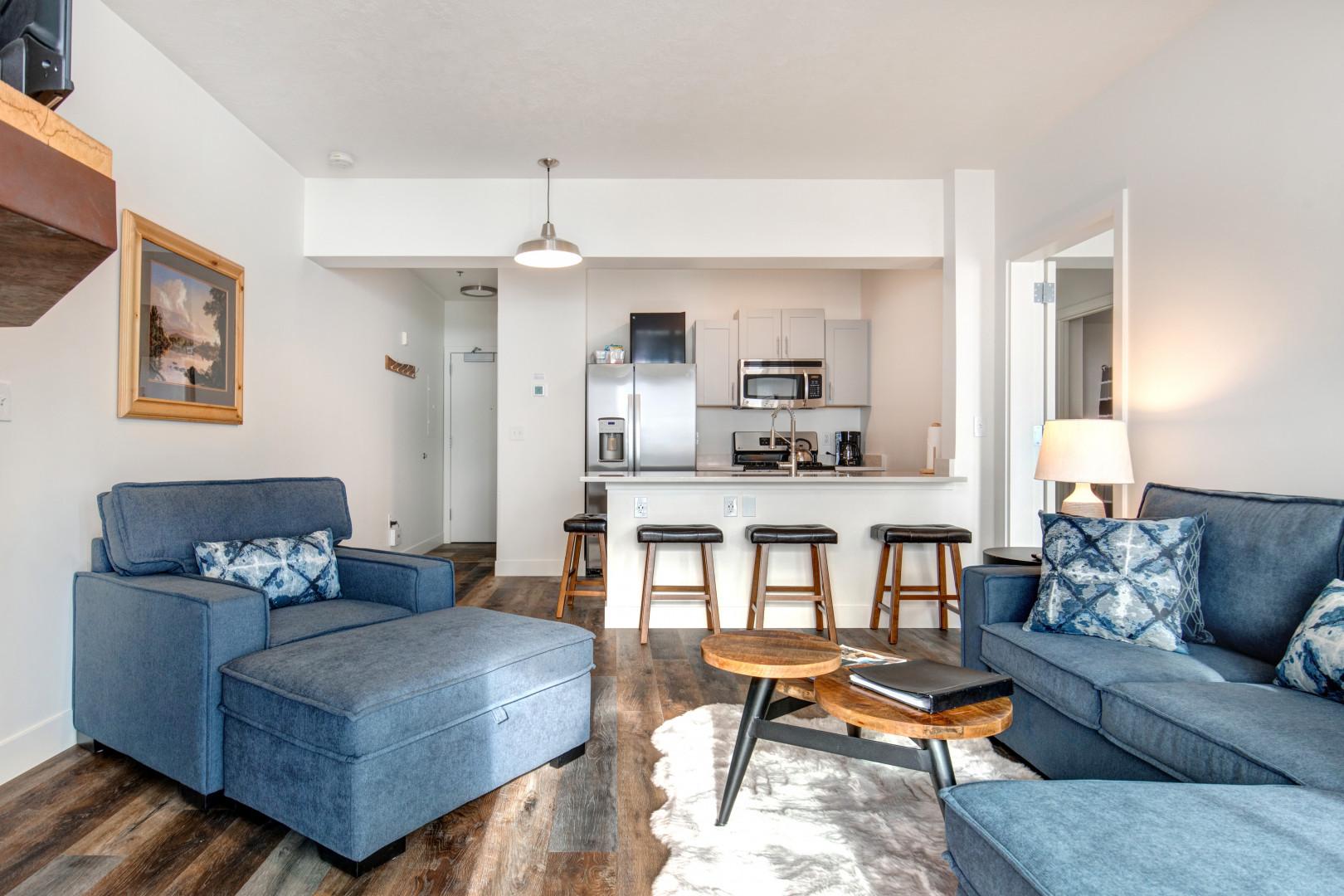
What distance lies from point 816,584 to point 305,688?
2823 mm

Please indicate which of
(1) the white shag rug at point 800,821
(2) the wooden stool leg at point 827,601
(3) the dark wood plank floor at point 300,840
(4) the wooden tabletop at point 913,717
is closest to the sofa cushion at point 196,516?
(3) the dark wood plank floor at point 300,840

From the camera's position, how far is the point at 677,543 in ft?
12.2

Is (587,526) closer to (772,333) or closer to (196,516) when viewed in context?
(196,516)

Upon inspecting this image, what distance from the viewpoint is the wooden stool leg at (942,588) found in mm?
3768

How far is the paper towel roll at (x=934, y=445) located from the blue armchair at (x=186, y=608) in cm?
324

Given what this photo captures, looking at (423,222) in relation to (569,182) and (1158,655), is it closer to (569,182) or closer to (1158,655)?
(569,182)

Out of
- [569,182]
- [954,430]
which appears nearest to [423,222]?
[569,182]

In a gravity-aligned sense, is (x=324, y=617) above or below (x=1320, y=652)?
below

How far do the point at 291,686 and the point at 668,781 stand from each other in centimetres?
→ 108

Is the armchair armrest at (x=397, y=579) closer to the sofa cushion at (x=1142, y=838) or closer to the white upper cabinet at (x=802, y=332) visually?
the sofa cushion at (x=1142, y=838)

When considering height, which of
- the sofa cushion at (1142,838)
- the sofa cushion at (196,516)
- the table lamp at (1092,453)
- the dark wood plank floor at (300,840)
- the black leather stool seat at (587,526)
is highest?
the table lamp at (1092,453)

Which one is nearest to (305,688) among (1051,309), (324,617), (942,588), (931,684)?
(324,617)

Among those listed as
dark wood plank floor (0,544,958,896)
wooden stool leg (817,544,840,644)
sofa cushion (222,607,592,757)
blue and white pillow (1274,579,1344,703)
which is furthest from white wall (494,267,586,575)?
blue and white pillow (1274,579,1344,703)

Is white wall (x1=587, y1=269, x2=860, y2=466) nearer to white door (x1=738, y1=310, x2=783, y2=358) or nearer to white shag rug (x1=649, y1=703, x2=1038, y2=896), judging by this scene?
white door (x1=738, y1=310, x2=783, y2=358)
